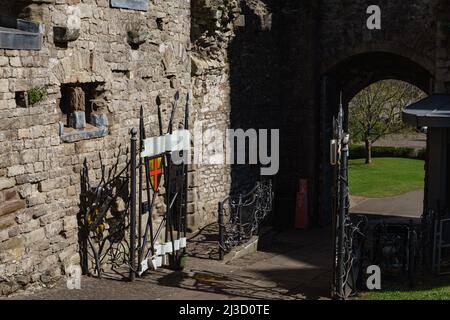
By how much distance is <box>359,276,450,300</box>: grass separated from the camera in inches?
389

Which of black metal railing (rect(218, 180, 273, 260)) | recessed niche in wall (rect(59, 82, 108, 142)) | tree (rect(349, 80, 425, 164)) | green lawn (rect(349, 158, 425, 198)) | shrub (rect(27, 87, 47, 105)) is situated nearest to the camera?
shrub (rect(27, 87, 47, 105))

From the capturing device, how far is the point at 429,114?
13.3 metres

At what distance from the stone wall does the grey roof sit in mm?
4709

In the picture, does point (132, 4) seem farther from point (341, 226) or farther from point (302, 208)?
point (302, 208)

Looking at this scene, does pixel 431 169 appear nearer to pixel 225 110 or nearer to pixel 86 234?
pixel 225 110

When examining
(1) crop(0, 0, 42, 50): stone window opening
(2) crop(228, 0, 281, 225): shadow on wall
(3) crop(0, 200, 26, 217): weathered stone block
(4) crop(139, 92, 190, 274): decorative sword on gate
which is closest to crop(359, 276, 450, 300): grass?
(4) crop(139, 92, 190, 274): decorative sword on gate

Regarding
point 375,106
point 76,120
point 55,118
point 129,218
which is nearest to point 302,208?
point 129,218

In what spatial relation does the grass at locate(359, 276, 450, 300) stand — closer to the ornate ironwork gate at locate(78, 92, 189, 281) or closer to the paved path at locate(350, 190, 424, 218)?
the ornate ironwork gate at locate(78, 92, 189, 281)

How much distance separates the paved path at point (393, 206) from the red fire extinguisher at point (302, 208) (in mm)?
2605

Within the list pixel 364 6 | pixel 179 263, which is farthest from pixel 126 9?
pixel 364 6

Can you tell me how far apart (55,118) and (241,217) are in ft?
19.9

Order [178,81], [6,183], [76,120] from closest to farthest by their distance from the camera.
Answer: [6,183]
[76,120]
[178,81]

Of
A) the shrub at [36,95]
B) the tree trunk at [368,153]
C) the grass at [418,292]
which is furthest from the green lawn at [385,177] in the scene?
the shrub at [36,95]

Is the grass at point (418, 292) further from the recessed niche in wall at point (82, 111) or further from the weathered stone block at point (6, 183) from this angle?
the weathered stone block at point (6, 183)
